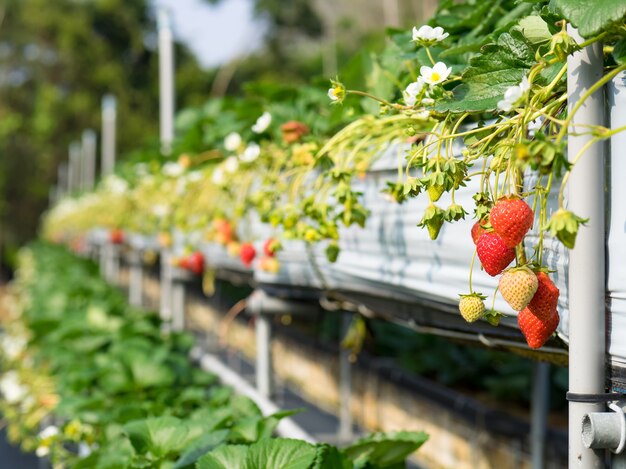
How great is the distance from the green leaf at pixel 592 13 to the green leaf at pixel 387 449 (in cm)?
131

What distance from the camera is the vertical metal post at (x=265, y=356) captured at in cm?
409

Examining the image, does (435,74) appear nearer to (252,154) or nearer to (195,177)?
(252,154)

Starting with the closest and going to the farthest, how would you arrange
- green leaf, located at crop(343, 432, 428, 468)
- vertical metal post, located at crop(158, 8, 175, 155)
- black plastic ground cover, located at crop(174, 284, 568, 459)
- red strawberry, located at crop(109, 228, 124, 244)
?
green leaf, located at crop(343, 432, 428, 468) → black plastic ground cover, located at crop(174, 284, 568, 459) → vertical metal post, located at crop(158, 8, 175, 155) → red strawberry, located at crop(109, 228, 124, 244)

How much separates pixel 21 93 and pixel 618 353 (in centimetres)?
3954

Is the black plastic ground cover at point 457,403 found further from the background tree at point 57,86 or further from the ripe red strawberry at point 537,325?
the background tree at point 57,86

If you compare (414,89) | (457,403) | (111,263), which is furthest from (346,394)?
(111,263)

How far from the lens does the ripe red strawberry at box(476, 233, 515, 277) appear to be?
131 centimetres

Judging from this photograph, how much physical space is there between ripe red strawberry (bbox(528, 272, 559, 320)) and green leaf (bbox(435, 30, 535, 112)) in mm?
340

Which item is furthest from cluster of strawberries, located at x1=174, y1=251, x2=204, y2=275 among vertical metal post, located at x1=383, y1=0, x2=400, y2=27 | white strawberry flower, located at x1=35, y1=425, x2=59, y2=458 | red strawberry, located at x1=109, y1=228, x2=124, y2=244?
vertical metal post, located at x1=383, y1=0, x2=400, y2=27

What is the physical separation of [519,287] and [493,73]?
1.46ft

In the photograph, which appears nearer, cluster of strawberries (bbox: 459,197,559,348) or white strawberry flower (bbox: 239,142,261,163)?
cluster of strawberries (bbox: 459,197,559,348)

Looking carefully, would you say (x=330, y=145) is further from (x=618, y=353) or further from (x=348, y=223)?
(x=618, y=353)

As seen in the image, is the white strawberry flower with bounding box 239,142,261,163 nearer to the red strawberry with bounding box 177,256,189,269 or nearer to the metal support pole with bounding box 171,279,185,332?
the red strawberry with bounding box 177,256,189,269

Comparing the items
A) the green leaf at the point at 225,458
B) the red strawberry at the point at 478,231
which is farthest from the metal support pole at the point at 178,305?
the red strawberry at the point at 478,231
